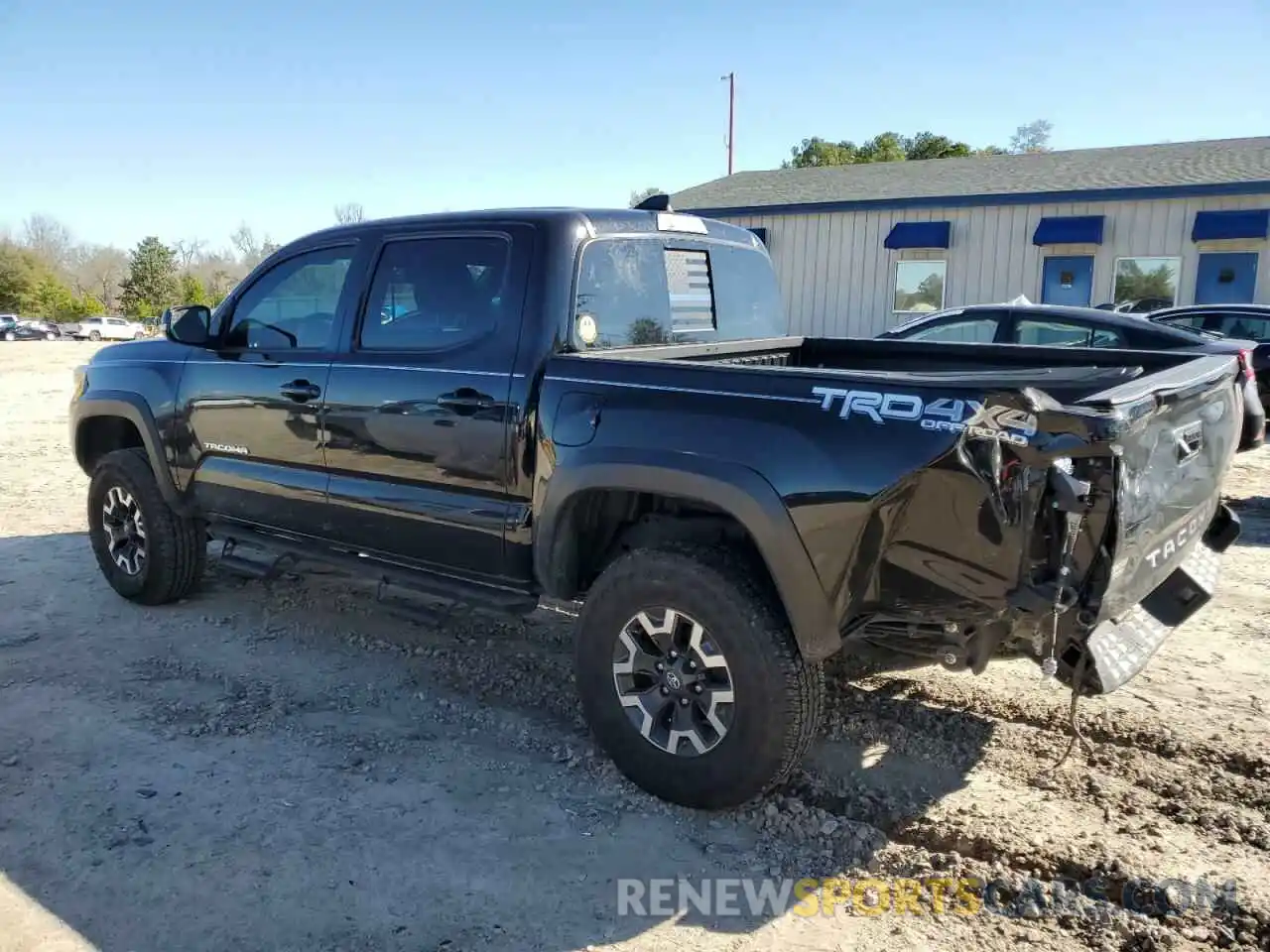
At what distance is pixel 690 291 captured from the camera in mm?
4512

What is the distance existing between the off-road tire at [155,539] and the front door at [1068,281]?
49.9 ft

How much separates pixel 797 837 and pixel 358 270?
306 centimetres

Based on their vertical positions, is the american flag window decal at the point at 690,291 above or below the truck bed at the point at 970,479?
above

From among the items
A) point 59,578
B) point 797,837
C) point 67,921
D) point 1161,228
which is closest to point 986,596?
point 797,837

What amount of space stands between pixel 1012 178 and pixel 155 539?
54.6ft

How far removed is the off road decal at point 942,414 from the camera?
2.63 meters

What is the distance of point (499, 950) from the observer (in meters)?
2.71

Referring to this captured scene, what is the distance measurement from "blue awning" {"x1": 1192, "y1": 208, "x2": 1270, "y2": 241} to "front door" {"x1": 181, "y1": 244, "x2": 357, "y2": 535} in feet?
49.6

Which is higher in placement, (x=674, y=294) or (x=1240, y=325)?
(x=674, y=294)

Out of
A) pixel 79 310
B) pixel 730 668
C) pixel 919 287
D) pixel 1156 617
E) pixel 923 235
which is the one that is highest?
pixel 923 235

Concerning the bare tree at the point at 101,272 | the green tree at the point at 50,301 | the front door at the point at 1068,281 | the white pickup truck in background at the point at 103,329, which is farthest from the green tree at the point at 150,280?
the front door at the point at 1068,281

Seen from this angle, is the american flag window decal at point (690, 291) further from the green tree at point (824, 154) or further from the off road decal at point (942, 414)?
the green tree at point (824, 154)

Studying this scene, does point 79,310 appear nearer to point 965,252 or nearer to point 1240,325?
point 965,252

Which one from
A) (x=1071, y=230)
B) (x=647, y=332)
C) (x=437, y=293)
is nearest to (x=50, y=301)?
(x=1071, y=230)
